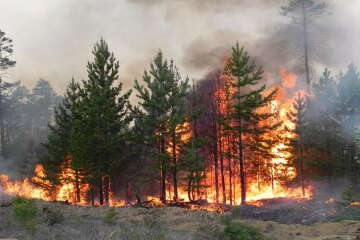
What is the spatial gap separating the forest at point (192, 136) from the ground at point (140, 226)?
5526 millimetres

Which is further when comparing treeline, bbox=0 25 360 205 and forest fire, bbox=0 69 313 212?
forest fire, bbox=0 69 313 212

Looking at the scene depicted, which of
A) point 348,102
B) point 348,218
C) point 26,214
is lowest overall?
point 348,218

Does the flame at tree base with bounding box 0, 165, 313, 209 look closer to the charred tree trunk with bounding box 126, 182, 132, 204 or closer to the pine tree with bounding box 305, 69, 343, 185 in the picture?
the charred tree trunk with bounding box 126, 182, 132, 204

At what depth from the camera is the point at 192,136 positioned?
127ft

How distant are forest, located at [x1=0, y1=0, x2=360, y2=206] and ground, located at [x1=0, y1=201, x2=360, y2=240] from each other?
553cm

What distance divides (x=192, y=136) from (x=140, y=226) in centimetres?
2019

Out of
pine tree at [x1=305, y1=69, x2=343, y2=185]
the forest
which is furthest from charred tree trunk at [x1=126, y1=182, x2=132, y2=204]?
pine tree at [x1=305, y1=69, x2=343, y2=185]

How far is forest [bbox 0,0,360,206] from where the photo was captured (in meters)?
34.7

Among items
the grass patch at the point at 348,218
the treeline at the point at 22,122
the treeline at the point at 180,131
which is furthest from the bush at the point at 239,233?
the treeline at the point at 22,122

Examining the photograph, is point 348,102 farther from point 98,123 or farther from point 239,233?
point 239,233

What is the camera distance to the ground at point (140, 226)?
50.9 feet

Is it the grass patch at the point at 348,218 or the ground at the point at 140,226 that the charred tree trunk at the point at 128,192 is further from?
the grass patch at the point at 348,218

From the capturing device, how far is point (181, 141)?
35062 mm

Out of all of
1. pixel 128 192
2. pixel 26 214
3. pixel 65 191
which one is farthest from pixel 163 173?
pixel 26 214
